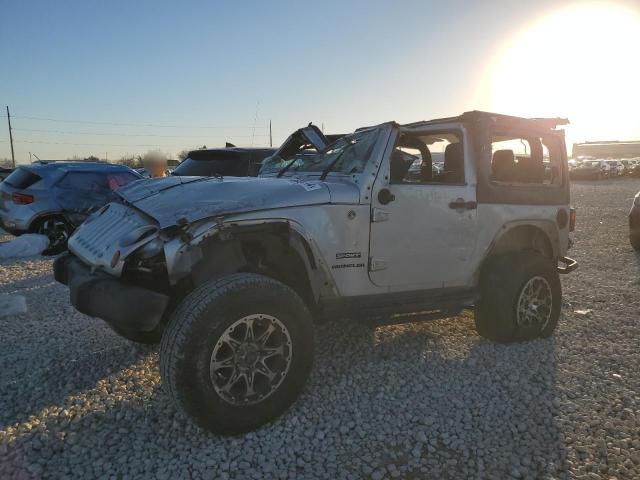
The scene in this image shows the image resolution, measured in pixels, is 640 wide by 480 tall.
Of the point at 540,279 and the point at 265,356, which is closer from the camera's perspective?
the point at 265,356

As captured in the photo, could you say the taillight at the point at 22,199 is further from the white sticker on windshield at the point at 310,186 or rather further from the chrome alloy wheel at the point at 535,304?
the chrome alloy wheel at the point at 535,304

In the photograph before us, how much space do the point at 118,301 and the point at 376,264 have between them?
1.75 meters

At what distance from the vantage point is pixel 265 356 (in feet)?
9.11

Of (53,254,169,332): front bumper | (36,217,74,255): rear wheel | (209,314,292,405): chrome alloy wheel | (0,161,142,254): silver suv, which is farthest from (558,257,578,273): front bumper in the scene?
(36,217,74,255): rear wheel

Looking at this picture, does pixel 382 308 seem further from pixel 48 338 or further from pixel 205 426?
pixel 48 338

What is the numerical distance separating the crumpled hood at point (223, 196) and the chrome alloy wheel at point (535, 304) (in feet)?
6.30

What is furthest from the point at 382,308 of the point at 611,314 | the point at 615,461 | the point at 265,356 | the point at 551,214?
the point at 611,314

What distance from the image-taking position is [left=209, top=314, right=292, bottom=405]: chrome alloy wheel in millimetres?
2656

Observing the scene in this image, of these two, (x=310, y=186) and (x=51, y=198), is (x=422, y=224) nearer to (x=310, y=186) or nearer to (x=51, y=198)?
(x=310, y=186)

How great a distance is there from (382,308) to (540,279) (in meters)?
1.68

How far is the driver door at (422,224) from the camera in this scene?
3.37 metres

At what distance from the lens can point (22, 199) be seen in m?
7.92

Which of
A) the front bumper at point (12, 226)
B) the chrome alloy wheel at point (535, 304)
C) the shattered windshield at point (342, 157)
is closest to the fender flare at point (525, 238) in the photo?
the chrome alloy wheel at point (535, 304)

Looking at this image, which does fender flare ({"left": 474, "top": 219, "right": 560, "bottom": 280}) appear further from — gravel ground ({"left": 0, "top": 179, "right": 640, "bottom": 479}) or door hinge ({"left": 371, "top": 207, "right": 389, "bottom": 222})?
door hinge ({"left": 371, "top": 207, "right": 389, "bottom": 222})
